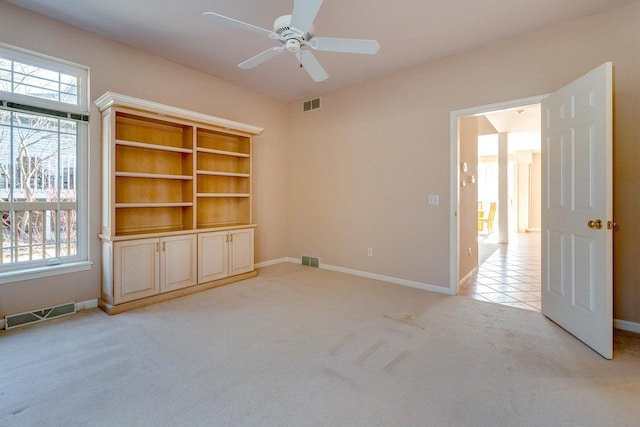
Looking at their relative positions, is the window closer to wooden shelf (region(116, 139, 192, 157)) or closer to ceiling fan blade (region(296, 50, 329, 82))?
wooden shelf (region(116, 139, 192, 157))

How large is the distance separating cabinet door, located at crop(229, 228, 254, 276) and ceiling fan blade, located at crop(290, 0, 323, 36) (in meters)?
2.84

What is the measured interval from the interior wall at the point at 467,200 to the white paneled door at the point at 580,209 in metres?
1.11

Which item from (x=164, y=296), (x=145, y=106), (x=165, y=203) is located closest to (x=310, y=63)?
(x=145, y=106)

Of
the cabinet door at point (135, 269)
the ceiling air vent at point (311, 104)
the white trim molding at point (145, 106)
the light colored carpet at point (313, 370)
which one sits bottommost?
the light colored carpet at point (313, 370)

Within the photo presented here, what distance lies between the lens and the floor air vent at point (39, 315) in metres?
2.67

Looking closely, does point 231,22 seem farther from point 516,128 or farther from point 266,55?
point 516,128

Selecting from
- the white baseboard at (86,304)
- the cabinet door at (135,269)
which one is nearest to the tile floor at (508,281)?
the cabinet door at (135,269)

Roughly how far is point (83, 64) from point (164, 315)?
2.73m

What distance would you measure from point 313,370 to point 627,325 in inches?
112

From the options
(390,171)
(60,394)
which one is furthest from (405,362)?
(390,171)

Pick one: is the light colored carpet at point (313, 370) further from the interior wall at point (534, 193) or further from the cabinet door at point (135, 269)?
the interior wall at point (534, 193)

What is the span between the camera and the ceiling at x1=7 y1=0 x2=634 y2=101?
2.63m

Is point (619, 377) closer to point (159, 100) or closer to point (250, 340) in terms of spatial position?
point (250, 340)

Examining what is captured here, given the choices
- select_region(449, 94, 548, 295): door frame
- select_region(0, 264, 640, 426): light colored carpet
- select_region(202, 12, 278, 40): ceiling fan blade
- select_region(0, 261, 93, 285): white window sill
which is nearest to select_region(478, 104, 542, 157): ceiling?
select_region(449, 94, 548, 295): door frame
